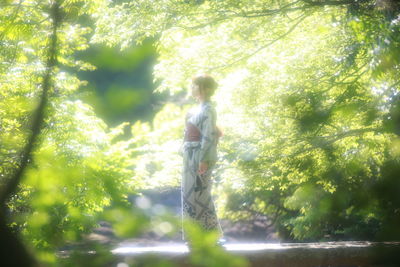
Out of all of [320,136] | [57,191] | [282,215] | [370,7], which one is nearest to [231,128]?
[320,136]

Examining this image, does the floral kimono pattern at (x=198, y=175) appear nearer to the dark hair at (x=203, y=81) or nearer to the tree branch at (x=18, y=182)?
the dark hair at (x=203, y=81)

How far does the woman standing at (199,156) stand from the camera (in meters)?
3.30

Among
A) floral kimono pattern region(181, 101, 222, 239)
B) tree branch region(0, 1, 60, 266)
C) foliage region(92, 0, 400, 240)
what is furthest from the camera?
floral kimono pattern region(181, 101, 222, 239)

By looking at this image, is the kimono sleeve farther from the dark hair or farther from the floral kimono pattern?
the dark hair

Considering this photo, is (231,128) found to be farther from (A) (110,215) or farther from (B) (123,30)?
(A) (110,215)

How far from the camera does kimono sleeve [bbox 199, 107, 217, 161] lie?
3.25m

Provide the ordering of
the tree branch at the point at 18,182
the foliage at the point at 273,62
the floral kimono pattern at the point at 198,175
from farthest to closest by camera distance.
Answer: the floral kimono pattern at the point at 198,175 < the foliage at the point at 273,62 < the tree branch at the point at 18,182

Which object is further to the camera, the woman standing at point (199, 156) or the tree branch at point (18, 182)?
the woman standing at point (199, 156)

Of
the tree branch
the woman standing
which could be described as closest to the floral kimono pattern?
the woman standing

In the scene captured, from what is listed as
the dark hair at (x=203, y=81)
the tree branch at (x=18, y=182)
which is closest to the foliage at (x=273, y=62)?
the dark hair at (x=203, y=81)

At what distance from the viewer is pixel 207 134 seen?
10.8ft

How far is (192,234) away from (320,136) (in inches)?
129

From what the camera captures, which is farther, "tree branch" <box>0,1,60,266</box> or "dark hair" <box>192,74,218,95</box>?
"dark hair" <box>192,74,218,95</box>

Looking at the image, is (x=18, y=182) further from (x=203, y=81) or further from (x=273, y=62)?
(x=273, y=62)
